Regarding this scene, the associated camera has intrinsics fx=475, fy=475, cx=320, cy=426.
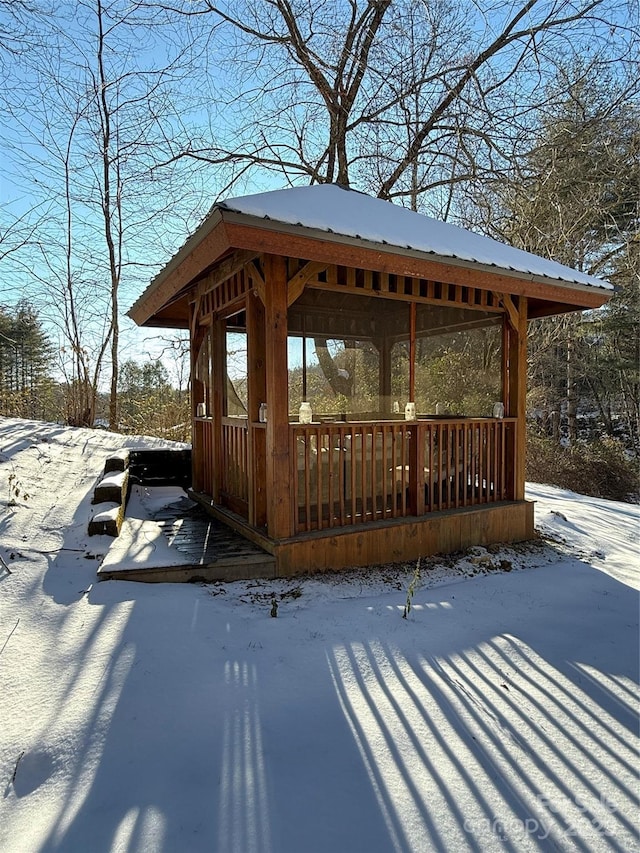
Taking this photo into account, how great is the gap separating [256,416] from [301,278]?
1.24 m

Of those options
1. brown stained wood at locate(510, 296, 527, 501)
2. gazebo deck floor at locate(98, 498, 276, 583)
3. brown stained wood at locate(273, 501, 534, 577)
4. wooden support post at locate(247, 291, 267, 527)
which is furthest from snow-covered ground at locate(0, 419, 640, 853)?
brown stained wood at locate(510, 296, 527, 501)

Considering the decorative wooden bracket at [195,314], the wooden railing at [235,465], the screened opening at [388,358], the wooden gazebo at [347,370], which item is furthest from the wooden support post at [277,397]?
the decorative wooden bracket at [195,314]

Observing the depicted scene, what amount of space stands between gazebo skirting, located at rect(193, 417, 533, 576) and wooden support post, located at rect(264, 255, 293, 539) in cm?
5

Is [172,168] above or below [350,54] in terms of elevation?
below

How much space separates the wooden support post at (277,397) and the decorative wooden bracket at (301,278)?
0.04 metres

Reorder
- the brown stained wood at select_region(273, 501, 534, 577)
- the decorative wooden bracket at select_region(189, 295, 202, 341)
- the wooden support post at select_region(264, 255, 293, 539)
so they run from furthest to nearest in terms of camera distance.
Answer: the decorative wooden bracket at select_region(189, 295, 202, 341), the brown stained wood at select_region(273, 501, 534, 577), the wooden support post at select_region(264, 255, 293, 539)

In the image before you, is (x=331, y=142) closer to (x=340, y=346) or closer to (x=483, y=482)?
(x=340, y=346)

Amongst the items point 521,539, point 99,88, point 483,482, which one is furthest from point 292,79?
point 521,539

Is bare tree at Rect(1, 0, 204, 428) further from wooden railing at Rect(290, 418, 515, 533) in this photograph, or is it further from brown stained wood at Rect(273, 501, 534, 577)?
brown stained wood at Rect(273, 501, 534, 577)

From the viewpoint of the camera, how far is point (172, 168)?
1129cm

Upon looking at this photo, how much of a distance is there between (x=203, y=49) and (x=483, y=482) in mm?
10120

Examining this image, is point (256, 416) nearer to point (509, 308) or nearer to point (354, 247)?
point (354, 247)

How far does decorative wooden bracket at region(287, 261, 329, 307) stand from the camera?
3633 millimetres

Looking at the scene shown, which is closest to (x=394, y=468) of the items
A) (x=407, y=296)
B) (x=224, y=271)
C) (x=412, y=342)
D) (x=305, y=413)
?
(x=305, y=413)
